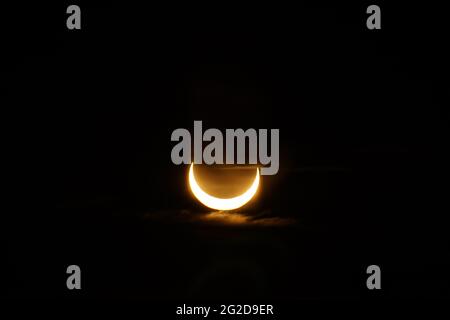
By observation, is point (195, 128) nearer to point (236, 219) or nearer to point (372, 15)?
point (236, 219)

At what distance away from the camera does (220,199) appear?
9.47 feet

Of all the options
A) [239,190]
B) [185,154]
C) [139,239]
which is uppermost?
[185,154]

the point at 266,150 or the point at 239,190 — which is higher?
the point at 266,150

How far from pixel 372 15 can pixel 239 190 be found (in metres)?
1.26

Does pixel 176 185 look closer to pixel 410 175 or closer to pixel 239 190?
pixel 239 190

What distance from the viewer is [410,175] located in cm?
305

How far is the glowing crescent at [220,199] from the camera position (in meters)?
2.84

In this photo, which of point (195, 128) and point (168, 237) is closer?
point (195, 128)

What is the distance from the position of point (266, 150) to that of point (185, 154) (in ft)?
1.49

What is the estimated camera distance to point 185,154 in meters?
2.70

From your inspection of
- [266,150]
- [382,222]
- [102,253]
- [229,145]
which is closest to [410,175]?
[382,222]

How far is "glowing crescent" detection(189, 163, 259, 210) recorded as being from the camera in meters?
2.84

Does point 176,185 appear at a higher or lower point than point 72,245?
higher

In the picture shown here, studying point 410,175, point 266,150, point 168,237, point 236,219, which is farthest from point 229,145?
point 410,175
